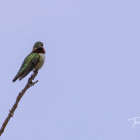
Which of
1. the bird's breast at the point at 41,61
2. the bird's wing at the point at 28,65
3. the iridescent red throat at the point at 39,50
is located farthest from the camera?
the iridescent red throat at the point at 39,50

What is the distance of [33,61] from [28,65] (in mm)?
337

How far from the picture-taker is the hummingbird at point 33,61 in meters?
9.02

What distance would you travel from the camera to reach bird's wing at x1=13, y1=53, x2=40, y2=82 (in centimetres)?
899

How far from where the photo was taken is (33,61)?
9641 millimetres

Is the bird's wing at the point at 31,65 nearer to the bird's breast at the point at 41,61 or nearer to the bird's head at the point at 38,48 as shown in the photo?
the bird's breast at the point at 41,61

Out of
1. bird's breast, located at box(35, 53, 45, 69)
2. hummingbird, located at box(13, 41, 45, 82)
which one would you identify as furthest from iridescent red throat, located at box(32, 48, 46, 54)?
bird's breast, located at box(35, 53, 45, 69)

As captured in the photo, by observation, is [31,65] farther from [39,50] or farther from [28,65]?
[39,50]

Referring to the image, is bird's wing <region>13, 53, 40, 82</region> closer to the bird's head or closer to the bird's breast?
the bird's breast

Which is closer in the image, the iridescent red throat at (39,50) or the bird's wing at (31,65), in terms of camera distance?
the bird's wing at (31,65)

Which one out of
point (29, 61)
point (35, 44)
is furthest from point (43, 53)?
point (29, 61)

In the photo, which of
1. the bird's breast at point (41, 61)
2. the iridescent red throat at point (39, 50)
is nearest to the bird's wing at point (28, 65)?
the bird's breast at point (41, 61)

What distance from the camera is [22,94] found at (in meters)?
5.59

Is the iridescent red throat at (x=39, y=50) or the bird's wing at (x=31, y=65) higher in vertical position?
the iridescent red throat at (x=39, y=50)

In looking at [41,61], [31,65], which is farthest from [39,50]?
[31,65]
